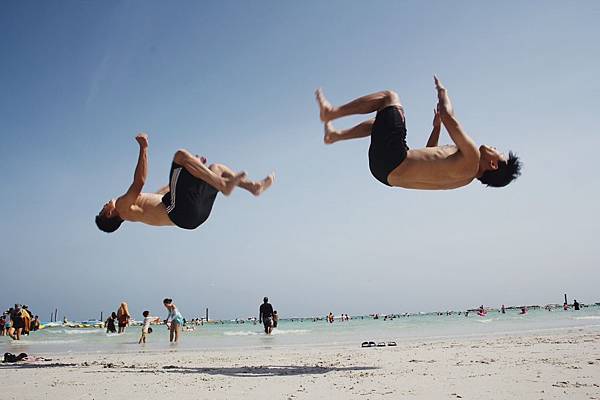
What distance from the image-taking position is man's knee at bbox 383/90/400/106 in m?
5.27

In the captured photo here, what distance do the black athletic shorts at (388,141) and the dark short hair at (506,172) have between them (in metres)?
1.04

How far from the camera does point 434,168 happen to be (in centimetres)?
511

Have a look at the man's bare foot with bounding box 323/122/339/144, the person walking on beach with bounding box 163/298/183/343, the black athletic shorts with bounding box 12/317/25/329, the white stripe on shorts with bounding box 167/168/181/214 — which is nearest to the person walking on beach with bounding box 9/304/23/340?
the black athletic shorts with bounding box 12/317/25/329

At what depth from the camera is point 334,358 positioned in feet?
A: 26.4

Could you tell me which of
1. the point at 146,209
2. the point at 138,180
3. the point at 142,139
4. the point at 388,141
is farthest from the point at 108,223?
the point at 388,141

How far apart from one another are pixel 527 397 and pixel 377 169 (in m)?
2.52

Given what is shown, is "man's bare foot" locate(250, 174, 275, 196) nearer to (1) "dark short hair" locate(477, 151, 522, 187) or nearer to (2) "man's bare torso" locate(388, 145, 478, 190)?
(2) "man's bare torso" locate(388, 145, 478, 190)

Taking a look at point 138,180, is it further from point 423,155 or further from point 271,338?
point 271,338

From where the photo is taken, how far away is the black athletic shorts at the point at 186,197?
5.65 meters

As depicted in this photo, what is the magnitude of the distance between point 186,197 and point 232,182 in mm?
697

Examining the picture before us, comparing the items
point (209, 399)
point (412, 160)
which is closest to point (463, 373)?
point (412, 160)

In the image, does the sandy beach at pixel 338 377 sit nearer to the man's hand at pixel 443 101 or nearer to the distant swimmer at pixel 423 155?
the distant swimmer at pixel 423 155

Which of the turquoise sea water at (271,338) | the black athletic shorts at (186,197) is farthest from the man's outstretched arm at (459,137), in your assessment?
the turquoise sea water at (271,338)

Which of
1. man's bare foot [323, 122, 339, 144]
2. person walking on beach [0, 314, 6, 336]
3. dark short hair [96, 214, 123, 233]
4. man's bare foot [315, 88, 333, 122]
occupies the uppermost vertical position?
man's bare foot [315, 88, 333, 122]
